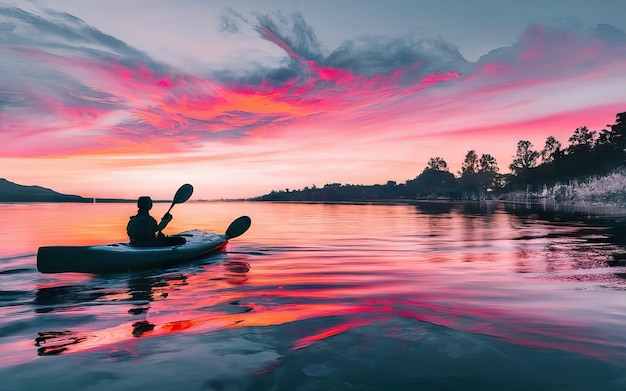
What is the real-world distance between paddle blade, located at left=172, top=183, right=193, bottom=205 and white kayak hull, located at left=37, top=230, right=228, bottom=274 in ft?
15.0

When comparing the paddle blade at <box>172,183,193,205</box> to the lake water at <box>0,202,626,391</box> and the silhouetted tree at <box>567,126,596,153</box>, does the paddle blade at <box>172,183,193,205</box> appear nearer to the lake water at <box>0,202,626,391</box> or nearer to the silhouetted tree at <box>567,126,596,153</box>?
the lake water at <box>0,202,626,391</box>

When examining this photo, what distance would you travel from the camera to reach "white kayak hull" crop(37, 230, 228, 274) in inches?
518

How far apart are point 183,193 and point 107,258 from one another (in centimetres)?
777

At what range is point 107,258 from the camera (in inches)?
544

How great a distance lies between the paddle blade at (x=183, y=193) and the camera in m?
20.8

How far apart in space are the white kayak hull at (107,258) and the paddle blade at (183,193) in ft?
15.0

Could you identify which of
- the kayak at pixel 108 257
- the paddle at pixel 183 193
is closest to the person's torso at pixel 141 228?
the kayak at pixel 108 257

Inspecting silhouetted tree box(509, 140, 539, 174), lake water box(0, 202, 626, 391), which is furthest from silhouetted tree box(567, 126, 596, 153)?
lake water box(0, 202, 626, 391)

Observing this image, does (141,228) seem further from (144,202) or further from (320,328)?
(320,328)

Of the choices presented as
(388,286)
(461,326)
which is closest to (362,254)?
(388,286)

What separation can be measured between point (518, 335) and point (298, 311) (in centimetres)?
457

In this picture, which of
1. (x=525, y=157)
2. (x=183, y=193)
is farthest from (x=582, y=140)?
(x=183, y=193)

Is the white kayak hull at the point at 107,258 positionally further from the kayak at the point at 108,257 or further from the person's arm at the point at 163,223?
the person's arm at the point at 163,223

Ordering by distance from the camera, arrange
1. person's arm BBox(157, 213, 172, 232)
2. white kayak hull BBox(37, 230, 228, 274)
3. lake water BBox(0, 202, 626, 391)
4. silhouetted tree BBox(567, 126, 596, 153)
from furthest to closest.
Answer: silhouetted tree BBox(567, 126, 596, 153)
person's arm BBox(157, 213, 172, 232)
white kayak hull BBox(37, 230, 228, 274)
lake water BBox(0, 202, 626, 391)
